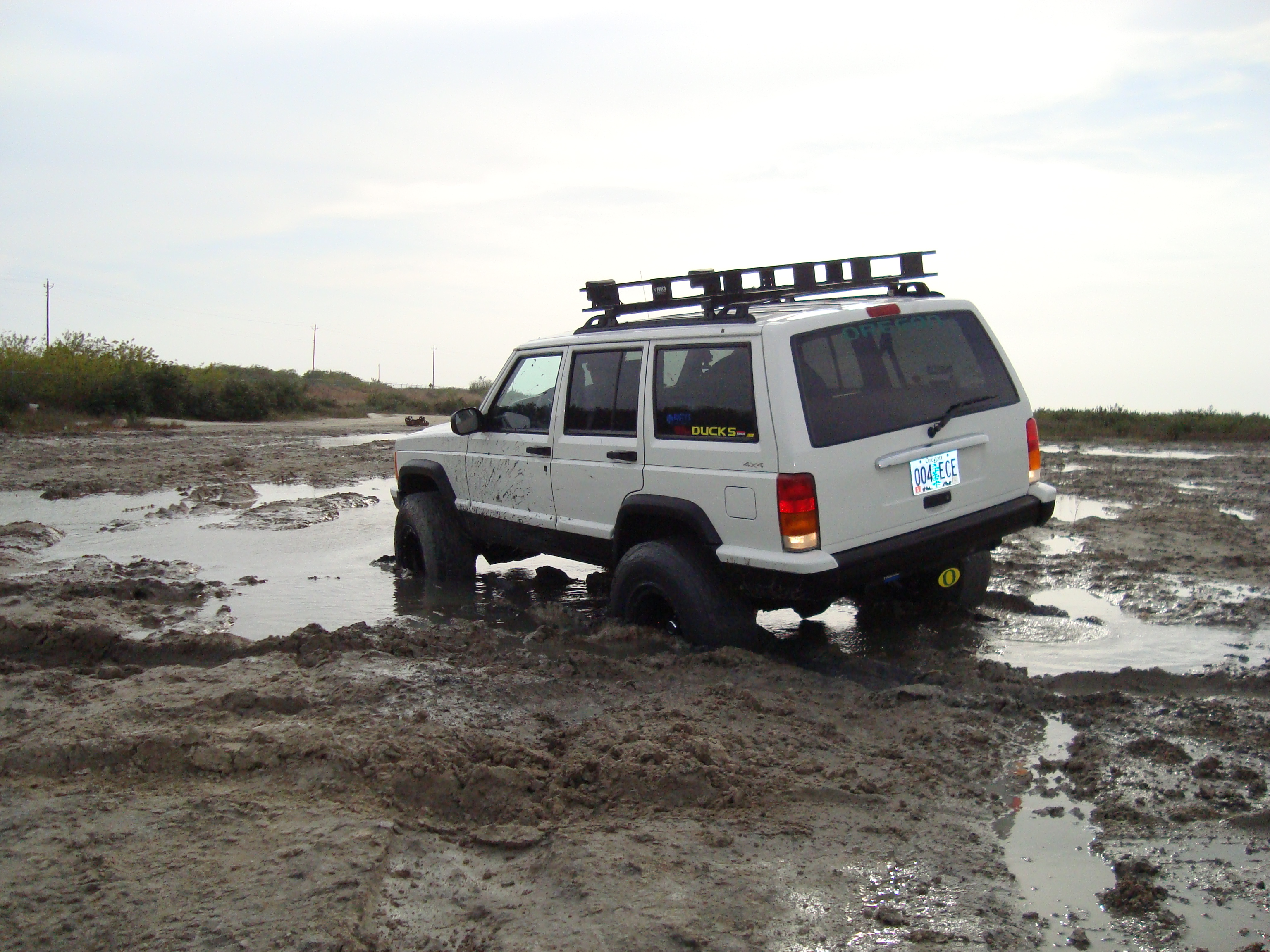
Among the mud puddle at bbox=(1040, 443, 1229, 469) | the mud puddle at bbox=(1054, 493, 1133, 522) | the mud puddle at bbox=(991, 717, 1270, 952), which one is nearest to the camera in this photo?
the mud puddle at bbox=(991, 717, 1270, 952)

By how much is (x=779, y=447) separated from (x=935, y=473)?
2.97 feet

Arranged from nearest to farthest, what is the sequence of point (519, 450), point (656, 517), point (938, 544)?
point (938, 544)
point (656, 517)
point (519, 450)

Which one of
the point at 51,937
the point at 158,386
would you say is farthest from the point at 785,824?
the point at 158,386

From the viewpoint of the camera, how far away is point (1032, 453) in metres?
5.54

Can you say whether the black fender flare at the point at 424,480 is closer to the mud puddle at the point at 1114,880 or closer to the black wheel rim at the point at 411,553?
the black wheel rim at the point at 411,553

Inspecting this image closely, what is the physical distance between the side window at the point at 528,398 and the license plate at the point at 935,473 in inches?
94.5

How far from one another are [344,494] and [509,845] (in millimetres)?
10641

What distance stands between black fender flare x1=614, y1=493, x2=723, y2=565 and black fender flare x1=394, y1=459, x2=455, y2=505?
220 cm

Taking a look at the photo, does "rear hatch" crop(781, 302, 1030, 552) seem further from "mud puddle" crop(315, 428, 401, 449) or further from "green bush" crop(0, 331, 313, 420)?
"green bush" crop(0, 331, 313, 420)

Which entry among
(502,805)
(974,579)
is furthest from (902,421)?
(502,805)

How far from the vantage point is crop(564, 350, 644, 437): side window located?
5.73 meters

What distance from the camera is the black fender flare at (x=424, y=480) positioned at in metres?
7.62

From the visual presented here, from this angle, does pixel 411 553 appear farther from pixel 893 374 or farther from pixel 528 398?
pixel 893 374

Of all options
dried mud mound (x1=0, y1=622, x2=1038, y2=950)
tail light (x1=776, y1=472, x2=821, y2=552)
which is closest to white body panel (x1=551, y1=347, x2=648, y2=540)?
→ dried mud mound (x1=0, y1=622, x2=1038, y2=950)
